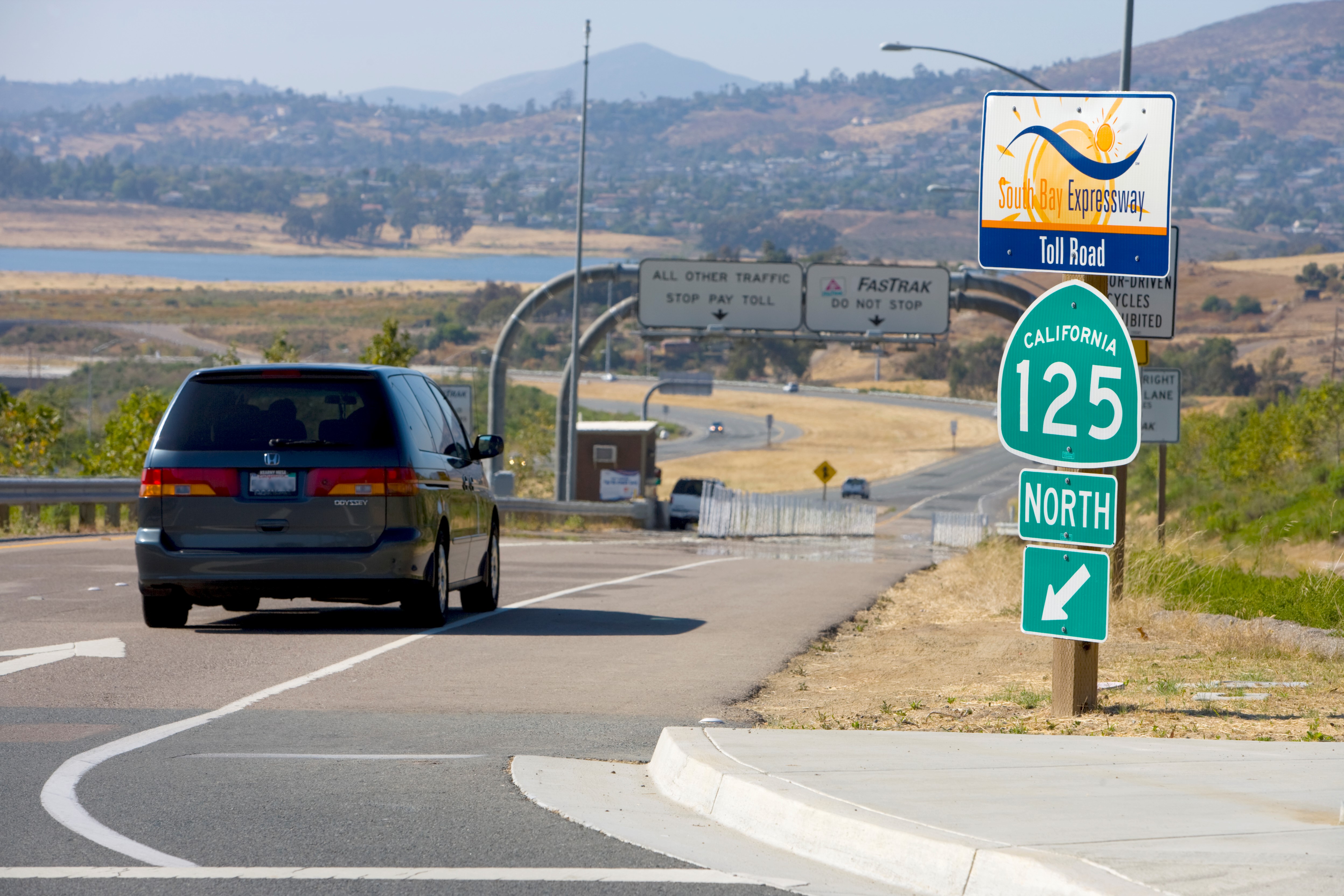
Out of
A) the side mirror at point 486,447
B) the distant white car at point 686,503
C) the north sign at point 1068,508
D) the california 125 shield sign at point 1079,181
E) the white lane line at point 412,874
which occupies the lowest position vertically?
the distant white car at point 686,503

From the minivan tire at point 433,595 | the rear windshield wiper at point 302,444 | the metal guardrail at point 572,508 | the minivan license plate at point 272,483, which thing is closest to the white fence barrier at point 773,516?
the metal guardrail at point 572,508

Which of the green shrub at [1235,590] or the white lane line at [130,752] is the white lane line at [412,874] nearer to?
the white lane line at [130,752]

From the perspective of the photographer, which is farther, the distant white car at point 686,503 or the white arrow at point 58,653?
the distant white car at point 686,503

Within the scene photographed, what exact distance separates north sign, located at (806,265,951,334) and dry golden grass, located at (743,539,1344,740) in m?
25.9

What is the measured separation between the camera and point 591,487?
59.8m

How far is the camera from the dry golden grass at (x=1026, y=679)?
26.7ft

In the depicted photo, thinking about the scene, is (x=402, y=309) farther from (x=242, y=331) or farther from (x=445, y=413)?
(x=445, y=413)

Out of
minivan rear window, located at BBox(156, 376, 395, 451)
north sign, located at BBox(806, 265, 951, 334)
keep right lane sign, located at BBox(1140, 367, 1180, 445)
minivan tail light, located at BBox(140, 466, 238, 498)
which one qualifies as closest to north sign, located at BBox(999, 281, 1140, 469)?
minivan rear window, located at BBox(156, 376, 395, 451)

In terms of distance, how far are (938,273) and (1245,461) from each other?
12108mm

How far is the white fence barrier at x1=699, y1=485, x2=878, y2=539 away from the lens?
42.0 metres

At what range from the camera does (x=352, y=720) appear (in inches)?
335

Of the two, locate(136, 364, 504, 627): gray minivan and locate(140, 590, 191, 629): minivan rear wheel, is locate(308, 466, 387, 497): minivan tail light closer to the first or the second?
locate(136, 364, 504, 627): gray minivan

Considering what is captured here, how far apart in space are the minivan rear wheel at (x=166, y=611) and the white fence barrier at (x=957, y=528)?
99.1ft

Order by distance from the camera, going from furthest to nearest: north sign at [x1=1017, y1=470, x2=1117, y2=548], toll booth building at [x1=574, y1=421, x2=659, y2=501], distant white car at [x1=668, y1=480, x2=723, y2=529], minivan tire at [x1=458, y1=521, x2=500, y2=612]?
toll booth building at [x1=574, y1=421, x2=659, y2=501] < distant white car at [x1=668, y1=480, x2=723, y2=529] < minivan tire at [x1=458, y1=521, x2=500, y2=612] < north sign at [x1=1017, y1=470, x2=1117, y2=548]
